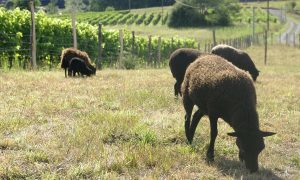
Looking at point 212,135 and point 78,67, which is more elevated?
point 78,67

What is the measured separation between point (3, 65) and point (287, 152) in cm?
1176

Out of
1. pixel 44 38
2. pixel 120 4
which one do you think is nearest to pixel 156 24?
pixel 120 4

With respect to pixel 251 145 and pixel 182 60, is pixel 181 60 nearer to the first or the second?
pixel 182 60

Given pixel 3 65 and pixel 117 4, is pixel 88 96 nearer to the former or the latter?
pixel 3 65

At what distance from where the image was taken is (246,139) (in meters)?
5.99

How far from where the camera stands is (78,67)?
15555mm

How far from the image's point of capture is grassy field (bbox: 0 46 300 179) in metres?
5.54

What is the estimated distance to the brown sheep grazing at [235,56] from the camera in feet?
57.2

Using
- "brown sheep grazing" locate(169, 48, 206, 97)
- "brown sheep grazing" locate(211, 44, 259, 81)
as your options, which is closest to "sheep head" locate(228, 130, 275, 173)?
"brown sheep grazing" locate(169, 48, 206, 97)

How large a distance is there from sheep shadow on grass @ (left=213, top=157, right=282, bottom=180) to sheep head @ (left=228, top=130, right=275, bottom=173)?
0.41 ft

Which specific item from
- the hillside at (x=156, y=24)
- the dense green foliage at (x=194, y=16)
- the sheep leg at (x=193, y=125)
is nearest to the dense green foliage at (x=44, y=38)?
the sheep leg at (x=193, y=125)

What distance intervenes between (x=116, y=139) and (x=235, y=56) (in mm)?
12185

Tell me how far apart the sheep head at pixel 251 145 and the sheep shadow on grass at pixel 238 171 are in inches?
4.9

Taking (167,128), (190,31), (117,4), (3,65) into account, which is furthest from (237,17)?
(167,128)
